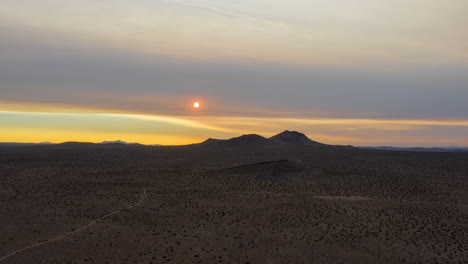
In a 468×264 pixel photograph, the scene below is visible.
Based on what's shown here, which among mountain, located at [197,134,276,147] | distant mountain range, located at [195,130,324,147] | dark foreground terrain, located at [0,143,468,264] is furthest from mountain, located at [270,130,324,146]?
dark foreground terrain, located at [0,143,468,264]

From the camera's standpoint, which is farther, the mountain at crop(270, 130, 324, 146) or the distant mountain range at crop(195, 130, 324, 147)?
the mountain at crop(270, 130, 324, 146)

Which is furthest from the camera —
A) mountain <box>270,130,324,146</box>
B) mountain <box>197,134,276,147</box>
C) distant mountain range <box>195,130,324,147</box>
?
mountain <box>270,130,324,146</box>

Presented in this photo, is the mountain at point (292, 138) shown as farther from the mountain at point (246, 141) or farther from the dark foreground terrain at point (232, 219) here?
the dark foreground terrain at point (232, 219)

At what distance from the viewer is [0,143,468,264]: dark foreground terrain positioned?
22.0 metres

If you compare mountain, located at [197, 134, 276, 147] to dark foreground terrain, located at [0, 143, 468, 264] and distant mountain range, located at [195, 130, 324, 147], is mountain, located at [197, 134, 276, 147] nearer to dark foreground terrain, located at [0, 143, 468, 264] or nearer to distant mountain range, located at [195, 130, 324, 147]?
distant mountain range, located at [195, 130, 324, 147]

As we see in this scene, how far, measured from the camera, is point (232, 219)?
94.8 feet

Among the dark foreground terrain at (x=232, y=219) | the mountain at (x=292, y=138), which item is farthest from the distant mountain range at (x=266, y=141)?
the dark foreground terrain at (x=232, y=219)

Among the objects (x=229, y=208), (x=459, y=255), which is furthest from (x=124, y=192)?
(x=459, y=255)

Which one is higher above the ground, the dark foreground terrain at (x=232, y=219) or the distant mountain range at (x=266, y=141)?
the distant mountain range at (x=266, y=141)

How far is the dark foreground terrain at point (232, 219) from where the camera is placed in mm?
22047

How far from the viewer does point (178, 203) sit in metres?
33.9

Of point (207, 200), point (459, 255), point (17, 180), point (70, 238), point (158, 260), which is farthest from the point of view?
point (17, 180)

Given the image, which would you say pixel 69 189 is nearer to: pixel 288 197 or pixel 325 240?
pixel 288 197

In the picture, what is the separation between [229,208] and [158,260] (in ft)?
40.6
